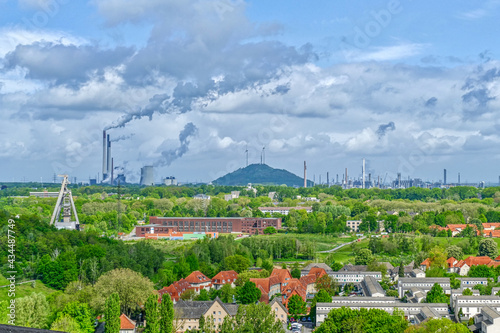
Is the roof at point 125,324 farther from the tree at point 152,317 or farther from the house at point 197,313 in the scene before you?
the house at point 197,313

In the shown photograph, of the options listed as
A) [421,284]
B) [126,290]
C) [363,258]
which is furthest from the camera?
[363,258]

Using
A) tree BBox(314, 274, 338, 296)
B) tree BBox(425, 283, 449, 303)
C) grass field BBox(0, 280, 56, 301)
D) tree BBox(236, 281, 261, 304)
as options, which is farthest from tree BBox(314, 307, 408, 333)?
grass field BBox(0, 280, 56, 301)

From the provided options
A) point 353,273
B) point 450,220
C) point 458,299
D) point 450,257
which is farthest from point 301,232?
point 458,299

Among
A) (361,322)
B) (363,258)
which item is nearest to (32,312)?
(361,322)

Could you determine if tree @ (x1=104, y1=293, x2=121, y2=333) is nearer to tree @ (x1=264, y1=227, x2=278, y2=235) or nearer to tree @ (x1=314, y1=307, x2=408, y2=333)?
tree @ (x1=314, y1=307, x2=408, y2=333)

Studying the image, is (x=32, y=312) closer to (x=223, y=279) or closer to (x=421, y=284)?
(x=223, y=279)

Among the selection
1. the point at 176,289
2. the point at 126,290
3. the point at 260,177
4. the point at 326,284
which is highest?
the point at 260,177

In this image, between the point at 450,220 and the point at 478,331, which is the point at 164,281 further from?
the point at 450,220
